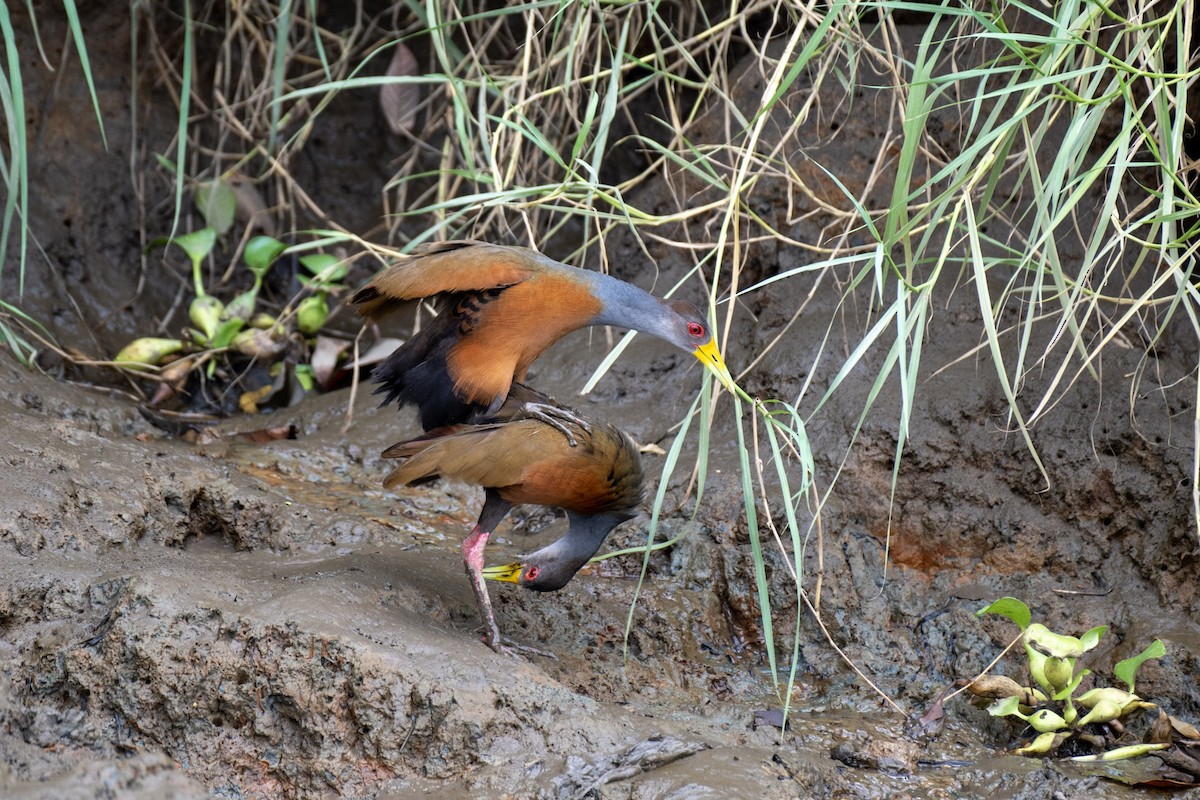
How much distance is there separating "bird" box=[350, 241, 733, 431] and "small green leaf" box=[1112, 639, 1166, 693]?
55.4 inches

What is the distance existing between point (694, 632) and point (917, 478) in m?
0.92

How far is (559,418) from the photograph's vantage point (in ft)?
11.5

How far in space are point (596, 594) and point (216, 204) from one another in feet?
9.01

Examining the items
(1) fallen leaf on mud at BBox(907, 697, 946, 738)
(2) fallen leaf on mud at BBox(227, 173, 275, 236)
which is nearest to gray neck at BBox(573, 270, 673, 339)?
(1) fallen leaf on mud at BBox(907, 697, 946, 738)

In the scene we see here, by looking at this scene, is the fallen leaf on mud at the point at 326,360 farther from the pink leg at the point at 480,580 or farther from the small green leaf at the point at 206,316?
the pink leg at the point at 480,580

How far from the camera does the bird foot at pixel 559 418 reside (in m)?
3.45

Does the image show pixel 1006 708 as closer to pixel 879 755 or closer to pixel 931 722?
pixel 931 722

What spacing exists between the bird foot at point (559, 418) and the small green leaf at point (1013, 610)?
1.23 metres

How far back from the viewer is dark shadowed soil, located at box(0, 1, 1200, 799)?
2.91 metres

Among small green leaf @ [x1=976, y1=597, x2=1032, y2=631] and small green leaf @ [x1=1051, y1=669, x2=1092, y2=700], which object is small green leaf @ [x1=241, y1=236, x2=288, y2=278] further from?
small green leaf @ [x1=1051, y1=669, x2=1092, y2=700]

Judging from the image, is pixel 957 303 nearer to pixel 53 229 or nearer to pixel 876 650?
pixel 876 650

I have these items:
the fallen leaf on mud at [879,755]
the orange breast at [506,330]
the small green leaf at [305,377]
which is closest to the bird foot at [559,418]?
the orange breast at [506,330]

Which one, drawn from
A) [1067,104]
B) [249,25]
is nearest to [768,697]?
[1067,104]

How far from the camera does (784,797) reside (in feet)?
9.21
